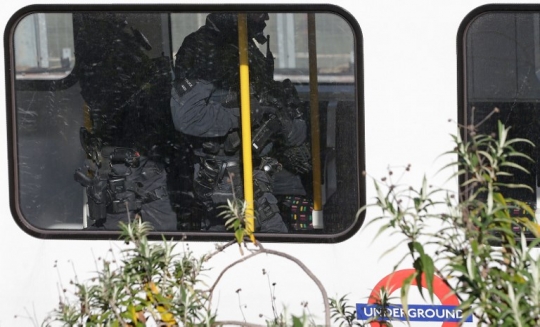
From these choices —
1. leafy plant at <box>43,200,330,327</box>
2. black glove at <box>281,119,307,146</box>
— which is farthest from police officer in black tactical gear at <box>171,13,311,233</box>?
leafy plant at <box>43,200,330,327</box>

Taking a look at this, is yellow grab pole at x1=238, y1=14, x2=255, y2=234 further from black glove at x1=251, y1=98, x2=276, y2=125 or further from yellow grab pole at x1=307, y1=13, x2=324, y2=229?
yellow grab pole at x1=307, y1=13, x2=324, y2=229

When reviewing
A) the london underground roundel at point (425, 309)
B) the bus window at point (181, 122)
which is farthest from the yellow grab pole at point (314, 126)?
the london underground roundel at point (425, 309)

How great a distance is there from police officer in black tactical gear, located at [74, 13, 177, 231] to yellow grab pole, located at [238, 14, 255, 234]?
0.32m

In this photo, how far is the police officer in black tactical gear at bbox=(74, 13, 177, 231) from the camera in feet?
13.1

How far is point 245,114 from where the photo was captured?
13.0 feet

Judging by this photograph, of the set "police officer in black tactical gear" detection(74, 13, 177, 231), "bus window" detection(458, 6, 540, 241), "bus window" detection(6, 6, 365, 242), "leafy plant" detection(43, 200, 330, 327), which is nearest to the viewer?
"leafy plant" detection(43, 200, 330, 327)

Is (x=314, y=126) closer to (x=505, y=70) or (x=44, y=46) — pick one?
(x=505, y=70)

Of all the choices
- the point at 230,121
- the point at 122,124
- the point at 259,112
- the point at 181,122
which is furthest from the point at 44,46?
the point at 259,112

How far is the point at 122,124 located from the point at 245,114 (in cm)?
56

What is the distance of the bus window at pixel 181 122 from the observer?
3.88m

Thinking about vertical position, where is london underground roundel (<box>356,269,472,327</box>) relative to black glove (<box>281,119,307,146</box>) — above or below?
below

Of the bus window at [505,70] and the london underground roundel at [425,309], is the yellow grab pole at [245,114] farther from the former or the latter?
the bus window at [505,70]

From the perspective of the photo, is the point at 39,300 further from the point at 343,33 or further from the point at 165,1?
the point at 343,33

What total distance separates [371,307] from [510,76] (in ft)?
3.71
